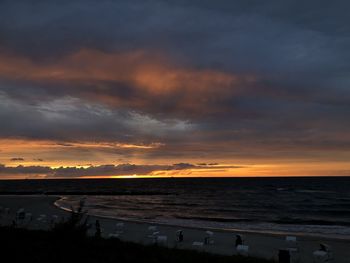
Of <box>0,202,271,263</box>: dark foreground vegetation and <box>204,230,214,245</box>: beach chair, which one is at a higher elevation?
<box>0,202,271,263</box>: dark foreground vegetation

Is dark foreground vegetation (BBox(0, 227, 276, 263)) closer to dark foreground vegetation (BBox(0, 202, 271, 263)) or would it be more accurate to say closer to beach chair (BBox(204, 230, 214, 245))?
dark foreground vegetation (BBox(0, 202, 271, 263))

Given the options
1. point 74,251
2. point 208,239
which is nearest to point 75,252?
point 74,251

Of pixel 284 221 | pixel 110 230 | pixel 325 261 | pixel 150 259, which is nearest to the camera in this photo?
pixel 150 259

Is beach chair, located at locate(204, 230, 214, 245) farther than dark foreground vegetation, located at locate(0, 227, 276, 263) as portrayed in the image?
Yes

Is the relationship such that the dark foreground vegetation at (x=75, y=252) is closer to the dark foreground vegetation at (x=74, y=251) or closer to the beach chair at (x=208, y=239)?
the dark foreground vegetation at (x=74, y=251)

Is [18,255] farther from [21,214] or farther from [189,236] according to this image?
[21,214]

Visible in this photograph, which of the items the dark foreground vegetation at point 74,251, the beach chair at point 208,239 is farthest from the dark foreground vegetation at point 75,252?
the beach chair at point 208,239

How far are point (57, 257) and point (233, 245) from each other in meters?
17.7

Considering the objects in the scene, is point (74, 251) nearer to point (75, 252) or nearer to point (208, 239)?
point (75, 252)

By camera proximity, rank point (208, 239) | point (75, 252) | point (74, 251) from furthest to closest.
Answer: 1. point (208, 239)
2. point (74, 251)
3. point (75, 252)

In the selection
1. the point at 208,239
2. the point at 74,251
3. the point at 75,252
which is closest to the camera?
the point at 75,252

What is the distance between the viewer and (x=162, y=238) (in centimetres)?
2419

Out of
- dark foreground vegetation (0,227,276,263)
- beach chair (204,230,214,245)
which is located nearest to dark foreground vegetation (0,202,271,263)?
dark foreground vegetation (0,227,276,263)

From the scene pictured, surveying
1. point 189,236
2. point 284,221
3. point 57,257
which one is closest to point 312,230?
point 284,221
